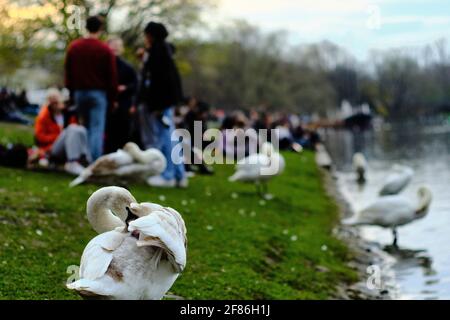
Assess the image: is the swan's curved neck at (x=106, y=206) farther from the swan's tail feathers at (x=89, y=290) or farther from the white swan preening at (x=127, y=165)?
the white swan preening at (x=127, y=165)

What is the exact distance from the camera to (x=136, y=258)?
4.30 meters

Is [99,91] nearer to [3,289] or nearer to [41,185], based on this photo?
[41,185]

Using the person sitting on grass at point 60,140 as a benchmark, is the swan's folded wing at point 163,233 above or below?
below

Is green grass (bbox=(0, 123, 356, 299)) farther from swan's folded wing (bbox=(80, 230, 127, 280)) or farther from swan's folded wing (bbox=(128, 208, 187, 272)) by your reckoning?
swan's folded wing (bbox=(128, 208, 187, 272))

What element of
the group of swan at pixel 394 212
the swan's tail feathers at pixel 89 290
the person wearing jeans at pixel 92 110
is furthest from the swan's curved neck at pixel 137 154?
the swan's tail feathers at pixel 89 290

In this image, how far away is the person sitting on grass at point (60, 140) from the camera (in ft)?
37.9

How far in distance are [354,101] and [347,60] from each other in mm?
9092

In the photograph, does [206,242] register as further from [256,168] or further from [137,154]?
[256,168]

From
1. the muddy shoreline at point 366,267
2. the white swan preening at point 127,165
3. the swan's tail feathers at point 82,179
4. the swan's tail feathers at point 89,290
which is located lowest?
the swan's tail feathers at point 89,290

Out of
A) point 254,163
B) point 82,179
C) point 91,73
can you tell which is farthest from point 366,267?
point 91,73

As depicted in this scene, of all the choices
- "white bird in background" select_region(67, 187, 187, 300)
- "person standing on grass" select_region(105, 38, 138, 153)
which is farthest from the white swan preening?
"white bird in background" select_region(67, 187, 187, 300)

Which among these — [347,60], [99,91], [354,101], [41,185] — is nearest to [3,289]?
[41,185]

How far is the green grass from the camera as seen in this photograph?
6629 mm

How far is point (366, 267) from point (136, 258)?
19.4ft
